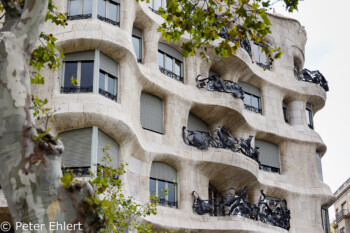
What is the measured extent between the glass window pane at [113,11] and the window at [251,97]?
817 cm

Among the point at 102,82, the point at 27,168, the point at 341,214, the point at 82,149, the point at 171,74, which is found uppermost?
the point at 171,74

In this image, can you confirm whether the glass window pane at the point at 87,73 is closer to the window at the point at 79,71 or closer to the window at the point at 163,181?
the window at the point at 79,71

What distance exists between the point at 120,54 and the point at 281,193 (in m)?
10.5

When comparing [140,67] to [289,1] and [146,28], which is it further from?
[289,1]

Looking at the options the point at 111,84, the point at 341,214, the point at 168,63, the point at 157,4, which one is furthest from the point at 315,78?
the point at 341,214

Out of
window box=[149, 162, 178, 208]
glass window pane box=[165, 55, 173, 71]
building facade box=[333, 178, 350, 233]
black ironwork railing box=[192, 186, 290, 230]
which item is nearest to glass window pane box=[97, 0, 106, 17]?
glass window pane box=[165, 55, 173, 71]

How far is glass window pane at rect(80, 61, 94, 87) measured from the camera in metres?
20.5

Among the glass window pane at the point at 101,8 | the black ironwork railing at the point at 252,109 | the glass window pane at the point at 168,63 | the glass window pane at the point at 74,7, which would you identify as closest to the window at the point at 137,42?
the glass window pane at the point at 168,63

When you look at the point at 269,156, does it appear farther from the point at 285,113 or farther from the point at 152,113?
the point at 152,113

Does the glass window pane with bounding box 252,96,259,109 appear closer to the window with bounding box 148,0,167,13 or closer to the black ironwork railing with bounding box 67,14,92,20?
the window with bounding box 148,0,167,13

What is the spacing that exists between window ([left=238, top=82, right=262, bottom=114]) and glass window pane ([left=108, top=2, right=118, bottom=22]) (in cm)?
817

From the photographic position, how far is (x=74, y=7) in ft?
71.9

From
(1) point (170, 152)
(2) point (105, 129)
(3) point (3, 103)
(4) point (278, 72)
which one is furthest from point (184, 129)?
(3) point (3, 103)

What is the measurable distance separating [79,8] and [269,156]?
11449mm
